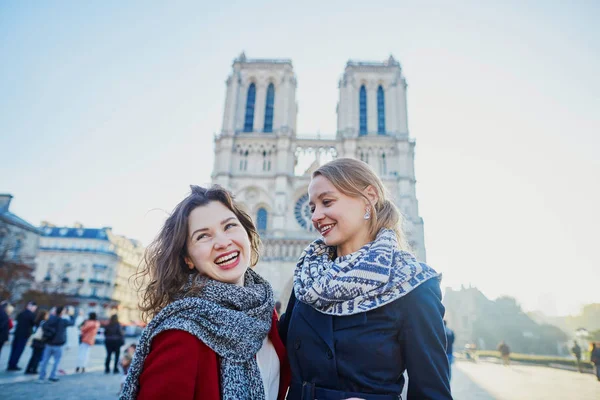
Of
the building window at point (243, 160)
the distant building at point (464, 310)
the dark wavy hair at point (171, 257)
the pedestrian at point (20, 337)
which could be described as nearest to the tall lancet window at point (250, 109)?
the building window at point (243, 160)

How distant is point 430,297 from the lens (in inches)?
56.8

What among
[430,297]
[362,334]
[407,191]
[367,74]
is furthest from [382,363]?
[367,74]

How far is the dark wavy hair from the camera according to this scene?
5.74 feet

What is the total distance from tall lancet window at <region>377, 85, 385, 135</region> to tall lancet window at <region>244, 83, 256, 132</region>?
8756mm

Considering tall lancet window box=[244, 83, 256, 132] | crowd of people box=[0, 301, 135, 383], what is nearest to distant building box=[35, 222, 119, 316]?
tall lancet window box=[244, 83, 256, 132]

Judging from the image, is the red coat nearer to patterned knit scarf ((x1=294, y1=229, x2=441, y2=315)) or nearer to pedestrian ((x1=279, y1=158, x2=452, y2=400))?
A: pedestrian ((x1=279, y1=158, x2=452, y2=400))

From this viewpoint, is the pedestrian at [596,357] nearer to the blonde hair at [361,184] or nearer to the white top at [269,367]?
the blonde hair at [361,184]

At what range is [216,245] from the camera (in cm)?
175

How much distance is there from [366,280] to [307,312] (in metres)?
0.35

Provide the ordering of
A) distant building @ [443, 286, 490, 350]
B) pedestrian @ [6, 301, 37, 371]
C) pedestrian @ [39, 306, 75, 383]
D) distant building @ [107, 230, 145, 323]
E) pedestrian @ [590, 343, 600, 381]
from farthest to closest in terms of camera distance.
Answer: distant building @ [107, 230, 145, 323], distant building @ [443, 286, 490, 350], pedestrian @ [590, 343, 600, 381], pedestrian @ [6, 301, 37, 371], pedestrian @ [39, 306, 75, 383]

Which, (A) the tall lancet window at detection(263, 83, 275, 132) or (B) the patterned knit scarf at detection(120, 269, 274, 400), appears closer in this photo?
(B) the patterned knit scarf at detection(120, 269, 274, 400)

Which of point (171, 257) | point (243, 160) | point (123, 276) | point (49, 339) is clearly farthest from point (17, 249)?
point (171, 257)

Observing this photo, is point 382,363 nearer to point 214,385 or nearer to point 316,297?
point 316,297

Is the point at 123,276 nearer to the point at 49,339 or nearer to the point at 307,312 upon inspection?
the point at 49,339
